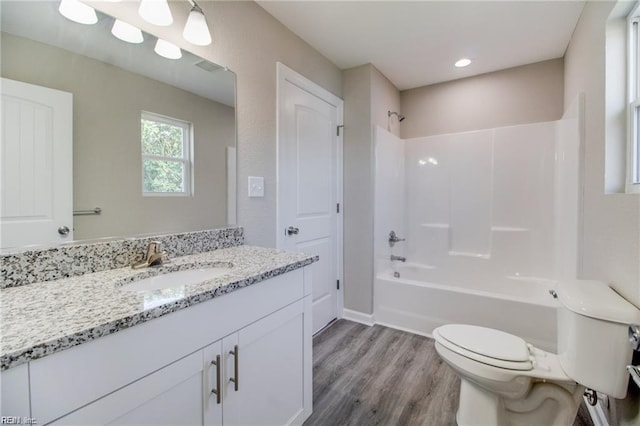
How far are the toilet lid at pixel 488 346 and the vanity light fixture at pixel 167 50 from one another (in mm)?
1943

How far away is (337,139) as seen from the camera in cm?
261

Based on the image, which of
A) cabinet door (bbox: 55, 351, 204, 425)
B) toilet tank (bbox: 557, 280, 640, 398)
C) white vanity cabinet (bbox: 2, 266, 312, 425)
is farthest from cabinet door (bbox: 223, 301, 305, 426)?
toilet tank (bbox: 557, 280, 640, 398)

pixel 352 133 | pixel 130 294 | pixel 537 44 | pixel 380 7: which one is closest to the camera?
pixel 130 294

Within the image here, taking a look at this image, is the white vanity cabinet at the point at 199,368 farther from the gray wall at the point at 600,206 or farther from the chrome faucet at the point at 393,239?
the chrome faucet at the point at 393,239

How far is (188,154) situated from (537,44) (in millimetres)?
2730

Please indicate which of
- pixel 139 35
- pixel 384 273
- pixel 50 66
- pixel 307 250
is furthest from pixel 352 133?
pixel 50 66

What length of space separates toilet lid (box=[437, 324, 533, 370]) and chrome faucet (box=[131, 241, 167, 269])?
1391 mm

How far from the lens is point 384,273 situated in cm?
271

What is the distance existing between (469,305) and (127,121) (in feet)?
8.20

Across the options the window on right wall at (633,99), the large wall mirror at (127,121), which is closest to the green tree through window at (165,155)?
the large wall mirror at (127,121)

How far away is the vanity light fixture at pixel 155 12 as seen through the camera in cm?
117

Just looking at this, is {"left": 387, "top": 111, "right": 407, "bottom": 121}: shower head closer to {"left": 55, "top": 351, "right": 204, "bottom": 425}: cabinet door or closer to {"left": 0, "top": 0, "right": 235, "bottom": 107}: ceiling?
{"left": 0, "top": 0, "right": 235, "bottom": 107}: ceiling

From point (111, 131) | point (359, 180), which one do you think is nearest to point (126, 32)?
point (111, 131)

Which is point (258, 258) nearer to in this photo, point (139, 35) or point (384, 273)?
point (139, 35)
